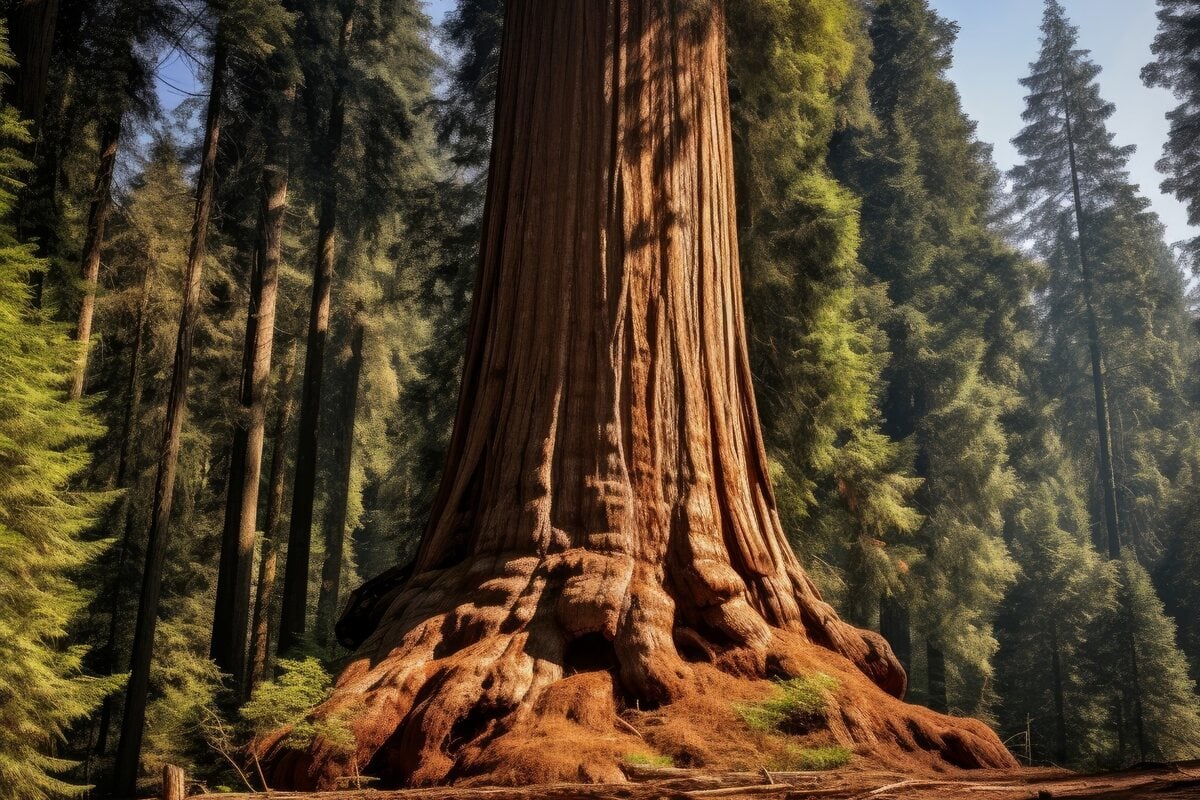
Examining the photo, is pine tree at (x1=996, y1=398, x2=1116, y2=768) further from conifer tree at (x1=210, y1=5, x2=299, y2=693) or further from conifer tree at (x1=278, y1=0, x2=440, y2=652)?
conifer tree at (x1=210, y1=5, x2=299, y2=693)

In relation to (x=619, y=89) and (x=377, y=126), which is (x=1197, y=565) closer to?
(x=377, y=126)

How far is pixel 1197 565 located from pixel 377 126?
28.2 meters

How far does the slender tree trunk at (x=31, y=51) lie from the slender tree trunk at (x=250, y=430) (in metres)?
5.00

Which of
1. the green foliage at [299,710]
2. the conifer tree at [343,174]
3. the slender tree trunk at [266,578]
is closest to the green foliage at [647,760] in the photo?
the green foliage at [299,710]

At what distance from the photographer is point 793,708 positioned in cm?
430

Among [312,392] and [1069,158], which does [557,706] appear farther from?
[1069,158]

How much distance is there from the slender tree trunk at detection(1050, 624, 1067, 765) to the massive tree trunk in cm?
1971

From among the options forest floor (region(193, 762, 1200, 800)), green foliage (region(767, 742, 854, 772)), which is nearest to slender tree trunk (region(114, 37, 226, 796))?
forest floor (region(193, 762, 1200, 800))

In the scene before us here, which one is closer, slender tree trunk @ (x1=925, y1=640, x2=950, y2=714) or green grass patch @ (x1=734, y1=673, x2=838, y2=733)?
green grass patch @ (x1=734, y1=673, x2=838, y2=733)

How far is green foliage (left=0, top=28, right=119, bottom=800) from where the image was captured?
6.16 metres

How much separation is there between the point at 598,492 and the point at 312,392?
11505 millimetres

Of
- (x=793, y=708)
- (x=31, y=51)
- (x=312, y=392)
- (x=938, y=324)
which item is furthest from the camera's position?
(x=938, y=324)

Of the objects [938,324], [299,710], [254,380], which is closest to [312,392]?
[254,380]

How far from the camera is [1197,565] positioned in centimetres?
2950
